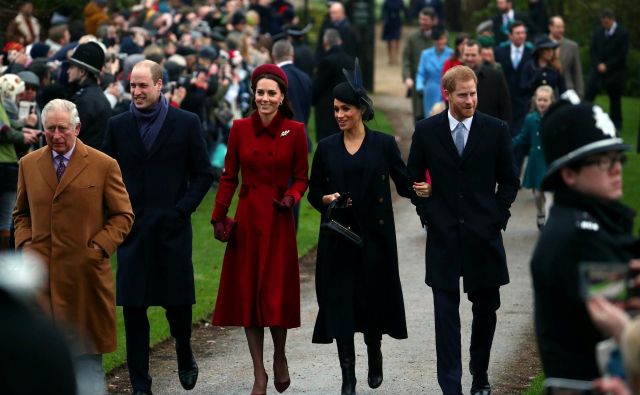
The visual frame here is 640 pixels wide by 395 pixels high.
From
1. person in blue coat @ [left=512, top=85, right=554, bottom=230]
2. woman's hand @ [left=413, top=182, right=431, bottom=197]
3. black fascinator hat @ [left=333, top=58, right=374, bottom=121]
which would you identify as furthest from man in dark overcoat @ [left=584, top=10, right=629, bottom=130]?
woman's hand @ [left=413, top=182, right=431, bottom=197]

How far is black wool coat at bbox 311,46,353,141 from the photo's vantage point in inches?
656

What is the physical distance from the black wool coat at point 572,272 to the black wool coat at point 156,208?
14.3ft

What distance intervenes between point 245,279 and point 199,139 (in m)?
0.98

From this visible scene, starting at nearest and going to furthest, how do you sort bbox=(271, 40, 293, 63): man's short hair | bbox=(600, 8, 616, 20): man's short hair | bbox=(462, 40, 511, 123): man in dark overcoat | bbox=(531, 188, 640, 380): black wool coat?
bbox=(531, 188, 640, 380): black wool coat → bbox=(462, 40, 511, 123): man in dark overcoat → bbox=(271, 40, 293, 63): man's short hair → bbox=(600, 8, 616, 20): man's short hair

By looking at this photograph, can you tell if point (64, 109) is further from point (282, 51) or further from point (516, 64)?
point (516, 64)

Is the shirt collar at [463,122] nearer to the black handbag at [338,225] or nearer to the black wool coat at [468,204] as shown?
the black wool coat at [468,204]

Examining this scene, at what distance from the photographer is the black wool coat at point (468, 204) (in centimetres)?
923

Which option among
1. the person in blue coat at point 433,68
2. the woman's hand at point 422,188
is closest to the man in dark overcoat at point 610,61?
the person in blue coat at point 433,68

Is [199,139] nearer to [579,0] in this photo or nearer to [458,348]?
[458,348]

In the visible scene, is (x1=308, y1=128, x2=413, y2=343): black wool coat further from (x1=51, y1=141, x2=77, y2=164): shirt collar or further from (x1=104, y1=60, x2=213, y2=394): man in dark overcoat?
(x1=51, y1=141, x2=77, y2=164): shirt collar

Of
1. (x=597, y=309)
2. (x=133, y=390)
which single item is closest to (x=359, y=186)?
(x=133, y=390)

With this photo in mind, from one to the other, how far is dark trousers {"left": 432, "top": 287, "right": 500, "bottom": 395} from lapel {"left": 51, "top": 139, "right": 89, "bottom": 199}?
92.6 inches

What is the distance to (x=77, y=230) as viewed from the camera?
8656 millimetres

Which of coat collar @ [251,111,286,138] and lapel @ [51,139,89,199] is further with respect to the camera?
coat collar @ [251,111,286,138]
